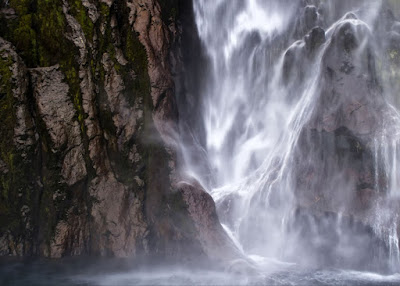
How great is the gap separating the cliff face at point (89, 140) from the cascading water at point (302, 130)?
3.69 meters

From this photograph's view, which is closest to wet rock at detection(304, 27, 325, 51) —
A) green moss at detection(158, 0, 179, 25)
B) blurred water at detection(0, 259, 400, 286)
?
green moss at detection(158, 0, 179, 25)

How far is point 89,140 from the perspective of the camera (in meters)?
15.3

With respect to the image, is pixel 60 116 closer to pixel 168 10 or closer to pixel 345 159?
pixel 168 10

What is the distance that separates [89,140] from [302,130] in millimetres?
9036

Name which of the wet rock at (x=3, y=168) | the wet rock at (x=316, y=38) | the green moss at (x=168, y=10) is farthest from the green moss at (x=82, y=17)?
the wet rock at (x=316, y=38)

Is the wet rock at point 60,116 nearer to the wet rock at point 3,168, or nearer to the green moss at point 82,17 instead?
the wet rock at point 3,168

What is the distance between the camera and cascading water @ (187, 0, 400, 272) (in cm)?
1625

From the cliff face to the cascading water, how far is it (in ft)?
12.1

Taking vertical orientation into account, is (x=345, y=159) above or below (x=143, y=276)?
above

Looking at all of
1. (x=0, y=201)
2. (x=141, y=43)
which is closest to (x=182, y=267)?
(x=0, y=201)

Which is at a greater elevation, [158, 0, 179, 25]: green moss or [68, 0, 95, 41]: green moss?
[158, 0, 179, 25]: green moss

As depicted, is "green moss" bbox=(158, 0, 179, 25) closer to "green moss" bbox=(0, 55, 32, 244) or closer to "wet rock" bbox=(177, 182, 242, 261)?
"green moss" bbox=(0, 55, 32, 244)

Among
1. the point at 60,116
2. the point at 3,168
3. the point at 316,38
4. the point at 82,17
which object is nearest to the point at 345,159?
the point at 316,38

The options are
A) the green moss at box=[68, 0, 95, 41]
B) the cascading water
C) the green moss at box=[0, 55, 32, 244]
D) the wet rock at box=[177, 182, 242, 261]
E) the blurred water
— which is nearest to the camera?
the blurred water
